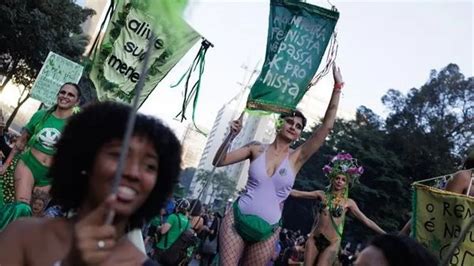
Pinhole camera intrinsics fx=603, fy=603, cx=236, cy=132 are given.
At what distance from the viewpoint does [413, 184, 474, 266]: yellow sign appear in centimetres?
376

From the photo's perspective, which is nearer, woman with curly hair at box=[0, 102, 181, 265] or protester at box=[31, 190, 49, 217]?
woman with curly hair at box=[0, 102, 181, 265]

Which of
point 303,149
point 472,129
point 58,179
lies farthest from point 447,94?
point 58,179

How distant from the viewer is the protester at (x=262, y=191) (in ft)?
14.7

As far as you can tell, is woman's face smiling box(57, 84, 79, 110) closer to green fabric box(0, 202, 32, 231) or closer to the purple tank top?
green fabric box(0, 202, 32, 231)

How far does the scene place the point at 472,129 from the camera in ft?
122

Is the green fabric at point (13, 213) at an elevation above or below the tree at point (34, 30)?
below

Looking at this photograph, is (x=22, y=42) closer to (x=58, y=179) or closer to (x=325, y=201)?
(x=325, y=201)

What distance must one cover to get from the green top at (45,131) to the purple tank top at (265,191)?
1669mm

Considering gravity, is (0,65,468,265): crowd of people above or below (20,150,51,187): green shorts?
above

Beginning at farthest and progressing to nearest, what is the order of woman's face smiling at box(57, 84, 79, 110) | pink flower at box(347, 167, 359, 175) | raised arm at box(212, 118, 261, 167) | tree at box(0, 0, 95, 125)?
tree at box(0, 0, 95, 125) < pink flower at box(347, 167, 359, 175) < woman's face smiling at box(57, 84, 79, 110) < raised arm at box(212, 118, 261, 167)

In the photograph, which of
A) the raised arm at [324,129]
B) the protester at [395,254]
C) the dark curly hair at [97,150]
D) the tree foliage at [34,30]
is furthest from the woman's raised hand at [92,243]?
the tree foliage at [34,30]

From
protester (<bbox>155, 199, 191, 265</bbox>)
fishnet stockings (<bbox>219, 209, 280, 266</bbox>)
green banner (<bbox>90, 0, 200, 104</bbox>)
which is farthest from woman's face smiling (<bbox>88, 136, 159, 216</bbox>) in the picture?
protester (<bbox>155, 199, 191, 265</bbox>)

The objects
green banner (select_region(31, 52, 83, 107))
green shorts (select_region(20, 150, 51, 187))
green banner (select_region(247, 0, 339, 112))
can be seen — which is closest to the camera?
green banner (select_region(247, 0, 339, 112))

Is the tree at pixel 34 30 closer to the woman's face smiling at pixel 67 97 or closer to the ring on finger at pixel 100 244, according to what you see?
the woman's face smiling at pixel 67 97
